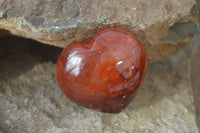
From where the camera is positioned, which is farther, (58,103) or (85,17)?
(58,103)

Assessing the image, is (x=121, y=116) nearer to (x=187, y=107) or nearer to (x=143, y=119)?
(x=143, y=119)

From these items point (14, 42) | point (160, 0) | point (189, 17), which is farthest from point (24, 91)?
point (189, 17)

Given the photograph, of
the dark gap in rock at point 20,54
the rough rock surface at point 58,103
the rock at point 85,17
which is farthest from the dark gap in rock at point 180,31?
the dark gap in rock at point 20,54

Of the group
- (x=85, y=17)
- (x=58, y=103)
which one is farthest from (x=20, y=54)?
(x=85, y=17)

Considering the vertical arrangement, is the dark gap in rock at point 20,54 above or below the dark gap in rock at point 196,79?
above

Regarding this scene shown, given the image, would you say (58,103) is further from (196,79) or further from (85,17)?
(196,79)

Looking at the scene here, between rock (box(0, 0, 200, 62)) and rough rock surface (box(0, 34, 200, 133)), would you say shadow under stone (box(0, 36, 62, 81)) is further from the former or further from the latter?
rock (box(0, 0, 200, 62))

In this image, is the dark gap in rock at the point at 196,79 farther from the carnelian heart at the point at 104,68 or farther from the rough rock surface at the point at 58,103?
the carnelian heart at the point at 104,68
